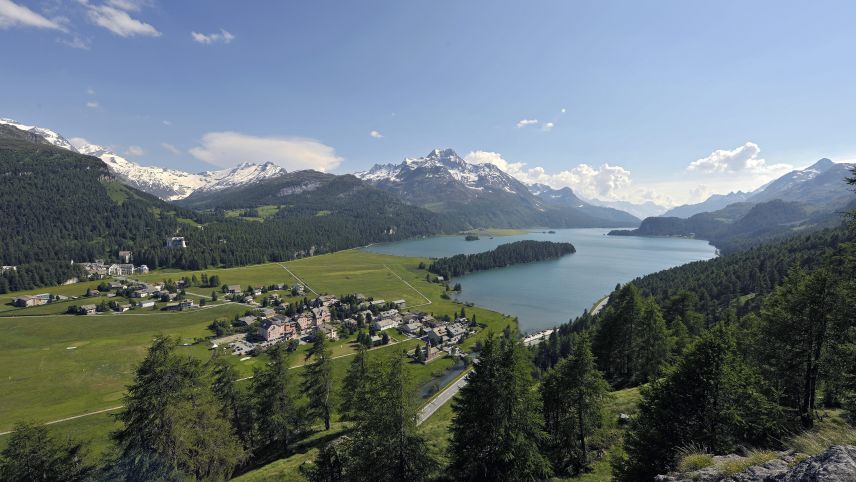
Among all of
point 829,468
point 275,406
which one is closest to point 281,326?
point 275,406

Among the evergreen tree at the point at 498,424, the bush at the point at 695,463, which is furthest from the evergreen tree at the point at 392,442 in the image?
the bush at the point at 695,463

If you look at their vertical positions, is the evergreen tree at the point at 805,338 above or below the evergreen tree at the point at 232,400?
above

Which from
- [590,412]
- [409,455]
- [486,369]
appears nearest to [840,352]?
[590,412]

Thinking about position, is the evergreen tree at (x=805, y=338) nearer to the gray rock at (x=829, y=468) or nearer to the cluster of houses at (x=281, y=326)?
the gray rock at (x=829, y=468)

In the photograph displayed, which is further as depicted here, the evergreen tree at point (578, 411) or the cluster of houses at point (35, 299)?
the cluster of houses at point (35, 299)

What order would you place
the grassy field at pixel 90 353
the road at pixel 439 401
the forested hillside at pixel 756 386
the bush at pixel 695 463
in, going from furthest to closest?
the grassy field at pixel 90 353, the road at pixel 439 401, the forested hillside at pixel 756 386, the bush at pixel 695 463

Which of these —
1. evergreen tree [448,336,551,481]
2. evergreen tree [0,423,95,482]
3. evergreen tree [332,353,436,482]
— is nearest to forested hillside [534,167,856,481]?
evergreen tree [448,336,551,481]

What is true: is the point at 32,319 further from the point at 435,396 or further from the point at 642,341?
the point at 642,341
